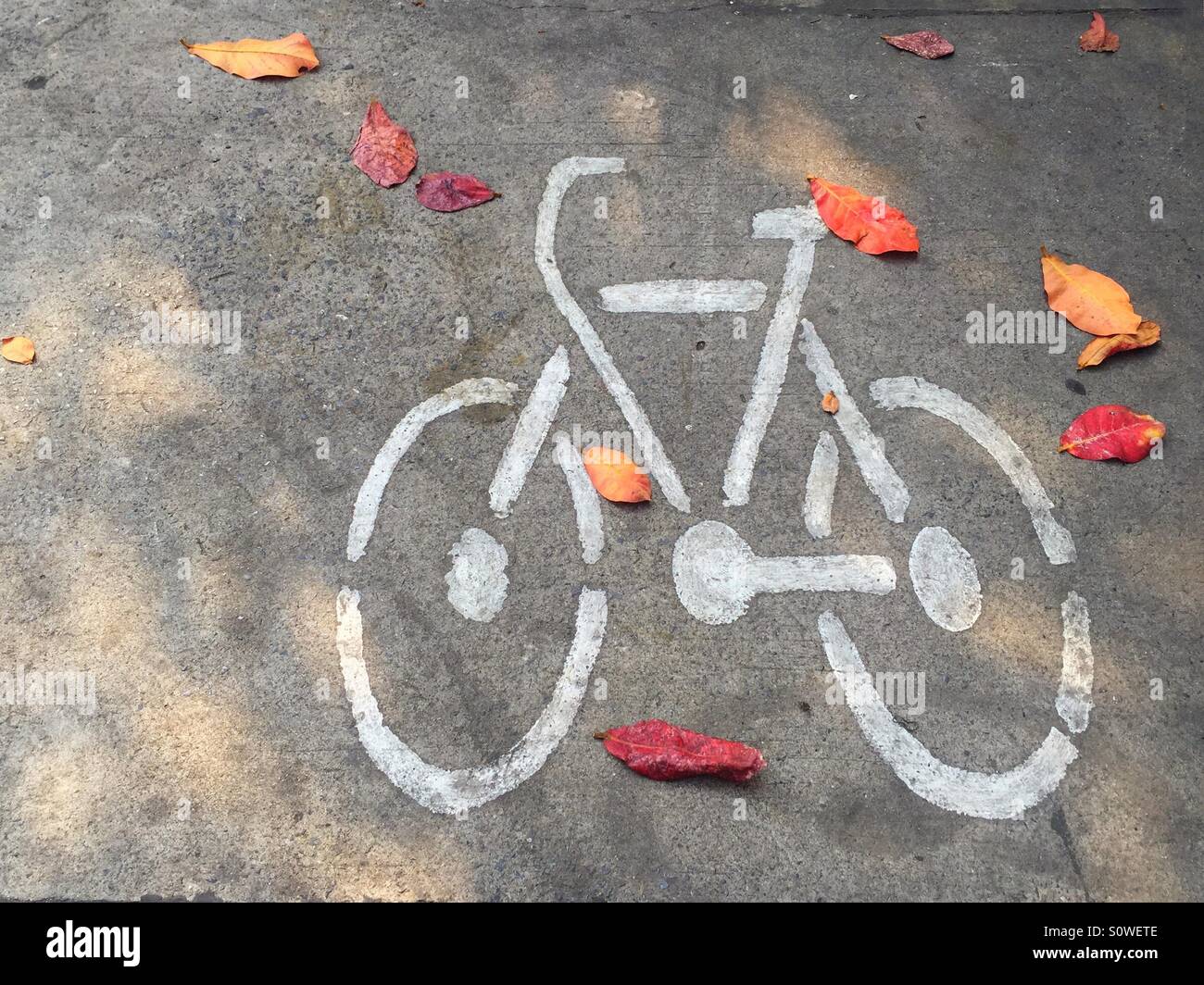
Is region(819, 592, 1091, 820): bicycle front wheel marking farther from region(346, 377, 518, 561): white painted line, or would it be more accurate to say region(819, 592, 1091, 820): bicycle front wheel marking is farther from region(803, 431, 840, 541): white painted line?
region(346, 377, 518, 561): white painted line

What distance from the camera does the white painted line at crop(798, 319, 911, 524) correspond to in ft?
9.62

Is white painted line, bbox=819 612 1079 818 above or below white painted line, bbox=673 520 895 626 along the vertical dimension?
below

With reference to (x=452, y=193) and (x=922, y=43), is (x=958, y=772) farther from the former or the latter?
(x=922, y=43)

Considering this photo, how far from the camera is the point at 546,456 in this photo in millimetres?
2980

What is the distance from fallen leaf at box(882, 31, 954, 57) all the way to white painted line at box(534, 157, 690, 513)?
126cm

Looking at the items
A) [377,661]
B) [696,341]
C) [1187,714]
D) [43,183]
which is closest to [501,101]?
[696,341]

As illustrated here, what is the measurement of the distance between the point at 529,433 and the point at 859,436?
981 mm

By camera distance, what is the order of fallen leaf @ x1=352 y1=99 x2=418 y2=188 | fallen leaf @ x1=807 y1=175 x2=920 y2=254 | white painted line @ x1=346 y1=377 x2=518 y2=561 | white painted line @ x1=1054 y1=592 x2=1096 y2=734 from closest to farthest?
white painted line @ x1=1054 y1=592 x2=1096 y2=734 < white painted line @ x1=346 y1=377 x2=518 y2=561 < fallen leaf @ x1=807 y1=175 x2=920 y2=254 < fallen leaf @ x1=352 y1=99 x2=418 y2=188

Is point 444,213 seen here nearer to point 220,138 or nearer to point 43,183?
point 220,138

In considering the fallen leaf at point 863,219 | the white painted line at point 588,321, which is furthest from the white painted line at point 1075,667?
the fallen leaf at point 863,219

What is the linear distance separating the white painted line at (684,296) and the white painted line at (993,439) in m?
0.50

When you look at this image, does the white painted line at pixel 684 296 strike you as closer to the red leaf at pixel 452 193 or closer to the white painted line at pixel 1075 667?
the red leaf at pixel 452 193

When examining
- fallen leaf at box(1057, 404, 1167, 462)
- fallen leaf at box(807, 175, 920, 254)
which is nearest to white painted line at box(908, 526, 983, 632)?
fallen leaf at box(1057, 404, 1167, 462)

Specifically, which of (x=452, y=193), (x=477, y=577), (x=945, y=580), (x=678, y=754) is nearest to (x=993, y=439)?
(x=945, y=580)
